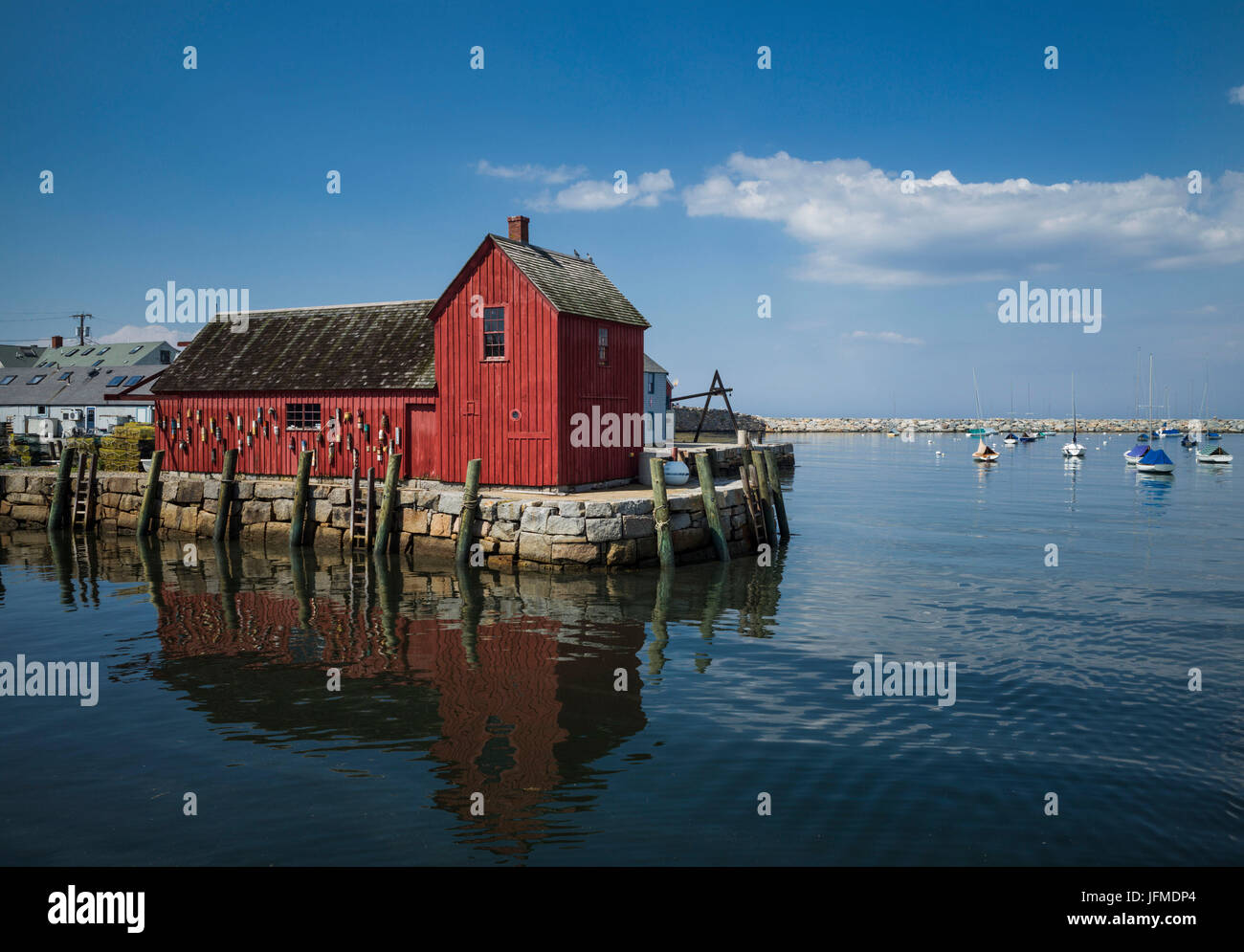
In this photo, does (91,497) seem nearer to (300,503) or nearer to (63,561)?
(63,561)

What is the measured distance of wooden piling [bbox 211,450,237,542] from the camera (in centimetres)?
2411

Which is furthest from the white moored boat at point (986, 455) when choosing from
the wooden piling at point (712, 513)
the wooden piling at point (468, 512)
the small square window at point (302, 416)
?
the wooden piling at point (468, 512)

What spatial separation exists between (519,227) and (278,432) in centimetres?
991

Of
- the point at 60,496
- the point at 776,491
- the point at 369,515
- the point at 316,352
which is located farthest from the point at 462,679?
the point at 60,496

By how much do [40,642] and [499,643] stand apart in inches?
294

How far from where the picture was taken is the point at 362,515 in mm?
22391

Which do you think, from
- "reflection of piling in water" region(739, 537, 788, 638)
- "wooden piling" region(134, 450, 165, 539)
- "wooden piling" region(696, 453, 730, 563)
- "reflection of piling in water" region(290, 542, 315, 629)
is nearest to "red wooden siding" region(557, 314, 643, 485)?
"wooden piling" region(696, 453, 730, 563)

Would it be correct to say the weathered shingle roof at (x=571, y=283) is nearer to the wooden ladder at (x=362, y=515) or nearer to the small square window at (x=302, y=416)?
the wooden ladder at (x=362, y=515)

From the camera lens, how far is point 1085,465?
210 feet

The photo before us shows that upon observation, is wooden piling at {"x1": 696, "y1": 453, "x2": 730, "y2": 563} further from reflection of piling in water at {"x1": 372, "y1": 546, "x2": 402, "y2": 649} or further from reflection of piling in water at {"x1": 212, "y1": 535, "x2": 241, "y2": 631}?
reflection of piling in water at {"x1": 212, "y1": 535, "x2": 241, "y2": 631}

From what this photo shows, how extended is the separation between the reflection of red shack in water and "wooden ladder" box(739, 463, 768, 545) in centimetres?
854
